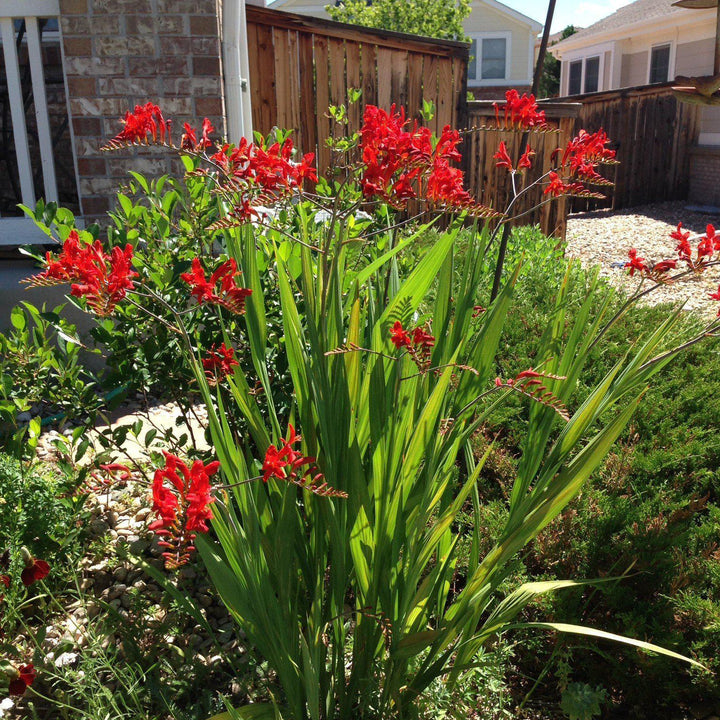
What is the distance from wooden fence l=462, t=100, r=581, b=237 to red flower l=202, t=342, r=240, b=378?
5.07 metres

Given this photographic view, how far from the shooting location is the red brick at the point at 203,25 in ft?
12.8

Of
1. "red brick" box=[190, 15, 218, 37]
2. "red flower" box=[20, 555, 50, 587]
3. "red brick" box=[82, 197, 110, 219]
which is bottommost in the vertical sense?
"red flower" box=[20, 555, 50, 587]

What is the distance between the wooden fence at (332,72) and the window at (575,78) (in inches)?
689

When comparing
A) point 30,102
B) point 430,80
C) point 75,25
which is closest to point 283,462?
point 75,25

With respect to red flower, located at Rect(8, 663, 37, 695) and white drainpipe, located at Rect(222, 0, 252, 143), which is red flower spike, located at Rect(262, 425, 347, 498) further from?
white drainpipe, located at Rect(222, 0, 252, 143)

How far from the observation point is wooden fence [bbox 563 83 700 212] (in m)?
13.2

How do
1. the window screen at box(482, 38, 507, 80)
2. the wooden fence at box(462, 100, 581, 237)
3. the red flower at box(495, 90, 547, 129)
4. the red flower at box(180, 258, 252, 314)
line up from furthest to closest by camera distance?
the window screen at box(482, 38, 507, 80)
the wooden fence at box(462, 100, 581, 237)
the red flower at box(495, 90, 547, 129)
the red flower at box(180, 258, 252, 314)

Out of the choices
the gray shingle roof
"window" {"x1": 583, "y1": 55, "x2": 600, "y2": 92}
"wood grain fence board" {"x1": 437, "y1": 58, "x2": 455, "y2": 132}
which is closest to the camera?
"wood grain fence board" {"x1": 437, "y1": 58, "x2": 455, "y2": 132}

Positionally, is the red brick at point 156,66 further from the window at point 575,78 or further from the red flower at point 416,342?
the window at point 575,78

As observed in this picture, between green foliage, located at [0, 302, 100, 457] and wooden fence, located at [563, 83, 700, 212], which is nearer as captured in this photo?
green foliage, located at [0, 302, 100, 457]

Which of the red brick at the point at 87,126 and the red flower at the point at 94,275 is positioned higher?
the red brick at the point at 87,126

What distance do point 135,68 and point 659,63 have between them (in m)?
16.7

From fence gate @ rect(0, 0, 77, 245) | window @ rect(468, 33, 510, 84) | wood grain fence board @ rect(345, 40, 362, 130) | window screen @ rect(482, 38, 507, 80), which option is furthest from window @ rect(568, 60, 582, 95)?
fence gate @ rect(0, 0, 77, 245)

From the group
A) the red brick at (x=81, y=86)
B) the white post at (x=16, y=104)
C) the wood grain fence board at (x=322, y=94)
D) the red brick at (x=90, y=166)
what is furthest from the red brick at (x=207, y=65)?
the wood grain fence board at (x=322, y=94)
